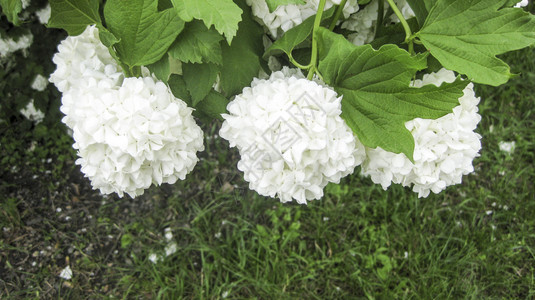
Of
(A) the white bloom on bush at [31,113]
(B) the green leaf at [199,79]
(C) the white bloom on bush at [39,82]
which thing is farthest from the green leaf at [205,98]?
(A) the white bloom on bush at [31,113]

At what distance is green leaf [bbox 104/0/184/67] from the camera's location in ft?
3.46

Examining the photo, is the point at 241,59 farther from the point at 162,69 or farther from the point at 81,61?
the point at 81,61

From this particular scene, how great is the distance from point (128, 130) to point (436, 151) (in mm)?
671

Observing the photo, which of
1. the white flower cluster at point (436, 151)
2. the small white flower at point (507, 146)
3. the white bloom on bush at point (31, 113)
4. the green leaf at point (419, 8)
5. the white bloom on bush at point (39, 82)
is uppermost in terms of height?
the green leaf at point (419, 8)

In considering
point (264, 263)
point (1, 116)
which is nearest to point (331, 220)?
point (264, 263)

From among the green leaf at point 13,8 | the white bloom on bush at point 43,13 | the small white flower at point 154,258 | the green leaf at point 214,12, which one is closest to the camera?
the green leaf at point 214,12

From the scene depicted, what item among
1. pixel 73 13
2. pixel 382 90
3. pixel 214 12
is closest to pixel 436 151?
pixel 382 90

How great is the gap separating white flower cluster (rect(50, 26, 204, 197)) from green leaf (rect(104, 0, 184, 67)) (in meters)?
0.06

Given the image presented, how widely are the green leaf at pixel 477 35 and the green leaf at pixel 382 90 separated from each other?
0.08 meters

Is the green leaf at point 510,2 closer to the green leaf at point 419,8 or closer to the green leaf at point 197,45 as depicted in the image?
the green leaf at point 419,8

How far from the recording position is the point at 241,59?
1228mm

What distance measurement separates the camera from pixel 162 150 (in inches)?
45.4

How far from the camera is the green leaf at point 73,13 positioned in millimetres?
1071

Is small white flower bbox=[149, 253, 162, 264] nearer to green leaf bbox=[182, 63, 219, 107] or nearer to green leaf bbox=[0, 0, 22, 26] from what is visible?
green leaf bbox=[182, 63, 219, 107]
